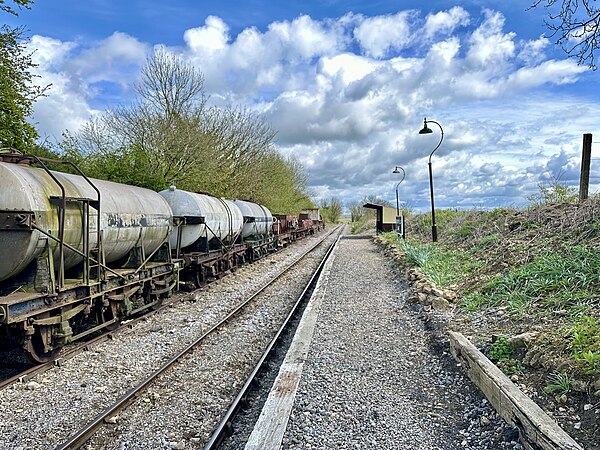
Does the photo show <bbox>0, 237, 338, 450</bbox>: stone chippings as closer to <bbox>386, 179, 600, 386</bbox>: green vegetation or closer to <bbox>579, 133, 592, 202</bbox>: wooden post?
<bbox>386, 179, 600, 386</bbox>: green vegetation

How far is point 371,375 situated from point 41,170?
590 cm

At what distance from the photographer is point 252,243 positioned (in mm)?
20672

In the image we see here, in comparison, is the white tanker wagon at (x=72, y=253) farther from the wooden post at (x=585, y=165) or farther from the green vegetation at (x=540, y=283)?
the wooden post at (x=585, y=165)

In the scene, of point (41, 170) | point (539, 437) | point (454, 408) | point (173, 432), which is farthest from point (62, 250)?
point (539, 437)

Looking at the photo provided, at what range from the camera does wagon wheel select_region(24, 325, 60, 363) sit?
21.8 feet

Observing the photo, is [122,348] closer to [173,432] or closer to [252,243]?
[173,432]

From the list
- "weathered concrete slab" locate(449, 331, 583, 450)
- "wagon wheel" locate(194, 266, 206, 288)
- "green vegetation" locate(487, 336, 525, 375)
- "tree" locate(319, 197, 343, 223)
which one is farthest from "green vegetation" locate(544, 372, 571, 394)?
"tree" locate(319, 197, 343, 223)

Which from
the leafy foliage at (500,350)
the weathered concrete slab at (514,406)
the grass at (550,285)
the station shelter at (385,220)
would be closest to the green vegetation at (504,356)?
the leafy foliage at (500,350)

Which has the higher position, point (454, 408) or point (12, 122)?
point (12, 122)

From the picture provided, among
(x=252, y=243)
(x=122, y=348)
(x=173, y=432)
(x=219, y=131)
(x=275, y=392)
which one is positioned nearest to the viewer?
(x=173, y=432)

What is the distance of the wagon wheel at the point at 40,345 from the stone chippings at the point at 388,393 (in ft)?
12.5

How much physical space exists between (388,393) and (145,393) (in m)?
3.07

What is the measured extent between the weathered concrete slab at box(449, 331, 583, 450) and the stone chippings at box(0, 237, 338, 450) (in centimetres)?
303

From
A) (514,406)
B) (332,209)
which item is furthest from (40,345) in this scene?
(332,209)
